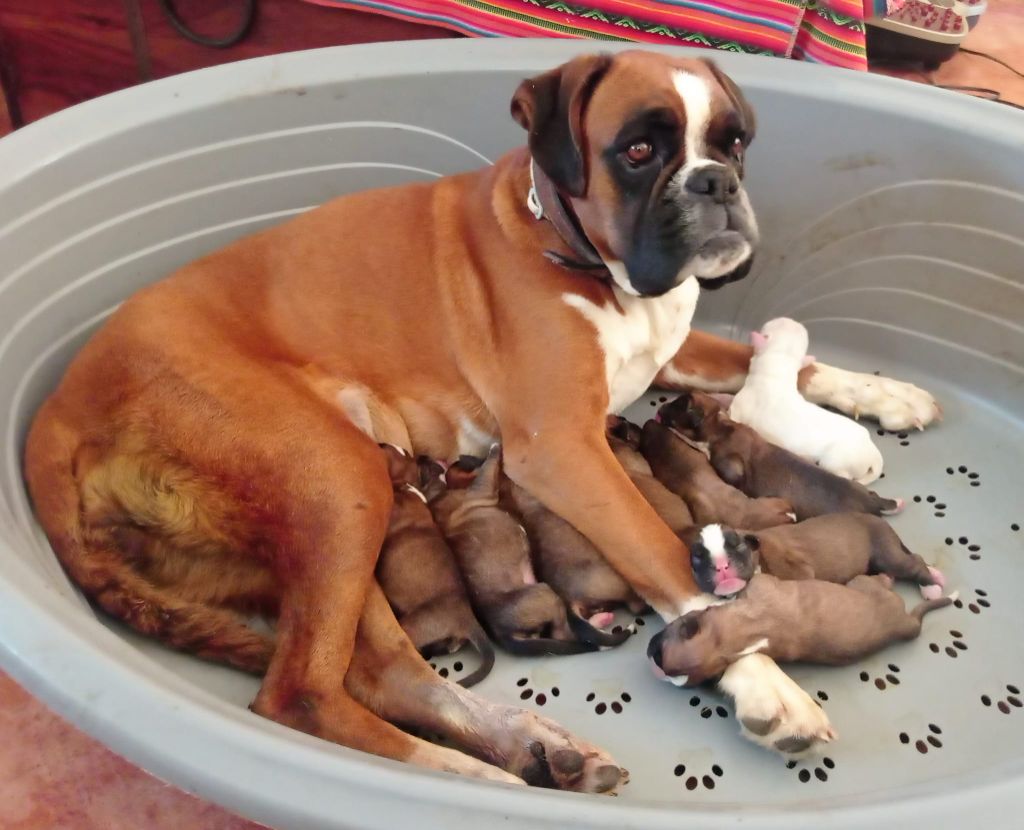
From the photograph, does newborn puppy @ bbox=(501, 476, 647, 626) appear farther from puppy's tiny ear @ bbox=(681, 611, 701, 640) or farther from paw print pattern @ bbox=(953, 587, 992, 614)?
paw print pattern @ bbox=(953, 587, 992, 614)

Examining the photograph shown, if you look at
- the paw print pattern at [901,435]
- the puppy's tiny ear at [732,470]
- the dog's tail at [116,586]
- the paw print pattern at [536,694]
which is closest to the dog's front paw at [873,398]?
the paw print pattern at [901,435]

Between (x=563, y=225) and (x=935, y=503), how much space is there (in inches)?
43.5

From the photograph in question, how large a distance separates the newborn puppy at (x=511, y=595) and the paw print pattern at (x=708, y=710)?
176 millimetres

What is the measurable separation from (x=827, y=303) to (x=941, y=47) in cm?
194

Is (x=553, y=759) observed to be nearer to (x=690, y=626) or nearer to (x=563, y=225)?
(x=690, y=626)

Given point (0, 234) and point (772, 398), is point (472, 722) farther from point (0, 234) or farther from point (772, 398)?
point (0, 234)

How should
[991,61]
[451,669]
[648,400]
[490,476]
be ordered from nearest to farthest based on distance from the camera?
[451,669] → [490,476] → [648,400] → [991,61]

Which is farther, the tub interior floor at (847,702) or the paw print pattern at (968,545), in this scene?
the paw print pattern at (968,545)

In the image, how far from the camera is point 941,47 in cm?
370

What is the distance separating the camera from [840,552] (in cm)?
174

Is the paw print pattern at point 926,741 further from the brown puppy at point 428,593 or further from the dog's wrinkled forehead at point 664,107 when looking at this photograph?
the dog's wrinkled forehead at point 664,107

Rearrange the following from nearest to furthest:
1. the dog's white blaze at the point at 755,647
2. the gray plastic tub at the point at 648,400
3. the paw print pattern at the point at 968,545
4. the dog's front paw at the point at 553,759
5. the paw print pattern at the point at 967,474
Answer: the gray plastic tub at the point at 648,400
the dog's front paw at the point at 553,759
the dog's white blaze at the point at 755,647
the paw print pattern at the point at 968,545
the paw print pattern at the point at 967,474

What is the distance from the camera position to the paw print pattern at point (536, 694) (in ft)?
5.58

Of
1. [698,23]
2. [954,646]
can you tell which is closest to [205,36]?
[698,23]
